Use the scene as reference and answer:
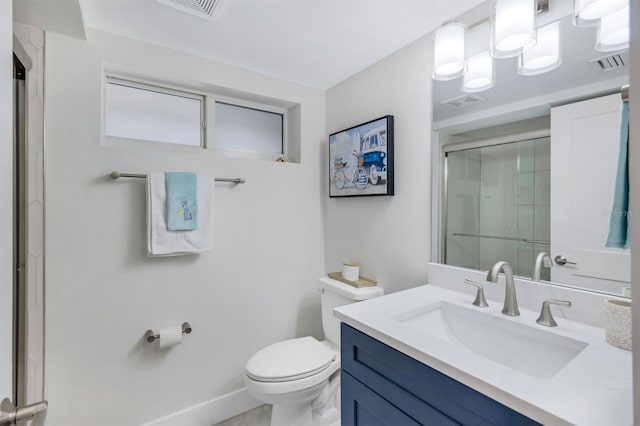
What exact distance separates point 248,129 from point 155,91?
1.93 feet

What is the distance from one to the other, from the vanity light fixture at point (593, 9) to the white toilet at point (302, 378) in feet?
4.65

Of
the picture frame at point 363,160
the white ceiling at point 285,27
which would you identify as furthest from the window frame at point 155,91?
the picture frame at point 363,160

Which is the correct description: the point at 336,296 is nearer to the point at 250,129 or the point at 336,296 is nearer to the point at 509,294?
the point at 509,294

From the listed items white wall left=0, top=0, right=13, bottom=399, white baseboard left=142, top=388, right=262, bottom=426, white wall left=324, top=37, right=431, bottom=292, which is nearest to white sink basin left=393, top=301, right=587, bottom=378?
white wall left=324, top=37, right=431, bottom=292

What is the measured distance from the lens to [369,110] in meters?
1.88

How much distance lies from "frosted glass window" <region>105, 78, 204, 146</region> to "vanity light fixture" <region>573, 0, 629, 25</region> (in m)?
1.85

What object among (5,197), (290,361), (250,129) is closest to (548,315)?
(290,361)

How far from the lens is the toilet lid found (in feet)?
4.59

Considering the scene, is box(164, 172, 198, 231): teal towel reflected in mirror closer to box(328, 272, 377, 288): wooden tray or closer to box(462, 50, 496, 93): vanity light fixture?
box(328, 272, 377, 288): wooden tray

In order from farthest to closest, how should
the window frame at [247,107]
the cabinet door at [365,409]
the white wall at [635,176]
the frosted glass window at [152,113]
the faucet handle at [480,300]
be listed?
the window frame at [247,107], the frosted glass window at [152,113], the faucet handle at [480,300], the cabinet door at [365,409], the white wall at [635,176]

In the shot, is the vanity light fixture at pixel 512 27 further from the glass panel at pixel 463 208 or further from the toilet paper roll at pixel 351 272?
the toilet paper roll at pixel 351 272

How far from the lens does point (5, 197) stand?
0.52 meters

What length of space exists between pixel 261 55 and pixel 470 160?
1.29 meters

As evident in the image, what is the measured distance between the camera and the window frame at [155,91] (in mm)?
1618
